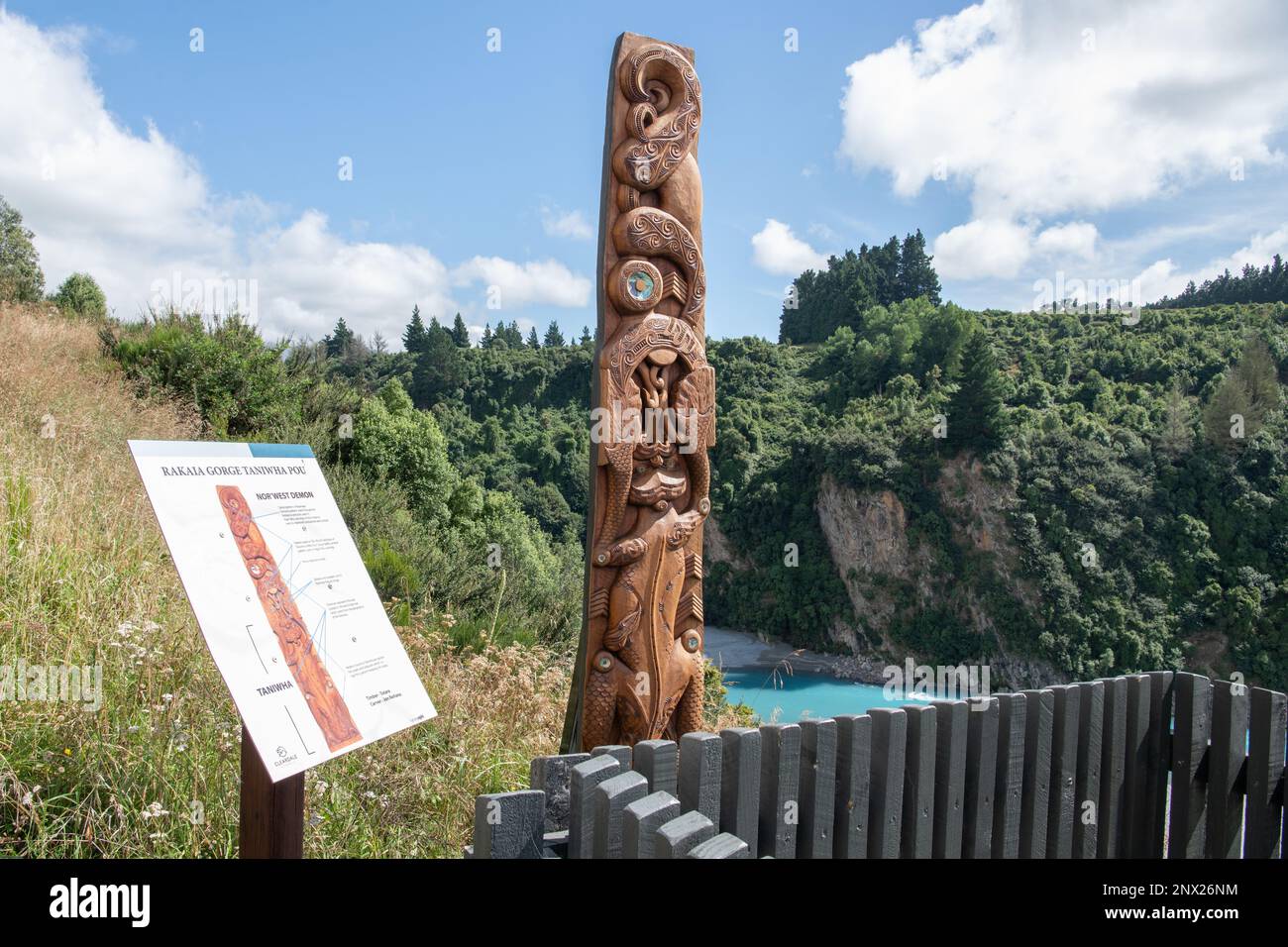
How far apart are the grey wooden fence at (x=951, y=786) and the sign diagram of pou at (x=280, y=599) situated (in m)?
0.43

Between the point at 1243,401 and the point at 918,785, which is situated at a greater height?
the point at 1243,401

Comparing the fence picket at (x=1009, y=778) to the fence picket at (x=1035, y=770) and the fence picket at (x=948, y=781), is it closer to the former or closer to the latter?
the fence picket at (x=1035, y=770)

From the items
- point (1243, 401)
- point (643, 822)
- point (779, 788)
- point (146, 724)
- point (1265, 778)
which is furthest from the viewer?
point (1243, 401)

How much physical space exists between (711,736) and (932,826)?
1.15m

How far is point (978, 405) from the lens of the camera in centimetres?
2603

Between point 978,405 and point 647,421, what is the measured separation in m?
24.9

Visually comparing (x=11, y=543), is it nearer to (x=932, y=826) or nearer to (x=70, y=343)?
(x=932, y=826)

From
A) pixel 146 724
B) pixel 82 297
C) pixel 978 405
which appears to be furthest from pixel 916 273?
pixel 146 724

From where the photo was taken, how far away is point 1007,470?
25.4 m

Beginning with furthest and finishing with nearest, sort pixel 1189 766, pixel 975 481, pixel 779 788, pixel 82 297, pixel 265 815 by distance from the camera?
pixel 975 481 → pixel 82 297 → pixel 1189 766 → pixel 779 788 → pixel 265 815

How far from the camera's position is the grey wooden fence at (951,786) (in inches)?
77.9

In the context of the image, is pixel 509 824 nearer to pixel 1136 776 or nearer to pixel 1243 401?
pixel 1136 776

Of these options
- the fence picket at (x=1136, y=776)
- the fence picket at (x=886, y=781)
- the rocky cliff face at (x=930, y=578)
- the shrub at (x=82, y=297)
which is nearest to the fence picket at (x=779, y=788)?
the fence picket at (x=886, y=781)

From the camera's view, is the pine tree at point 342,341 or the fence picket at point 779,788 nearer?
the fence picket at point 779,788
